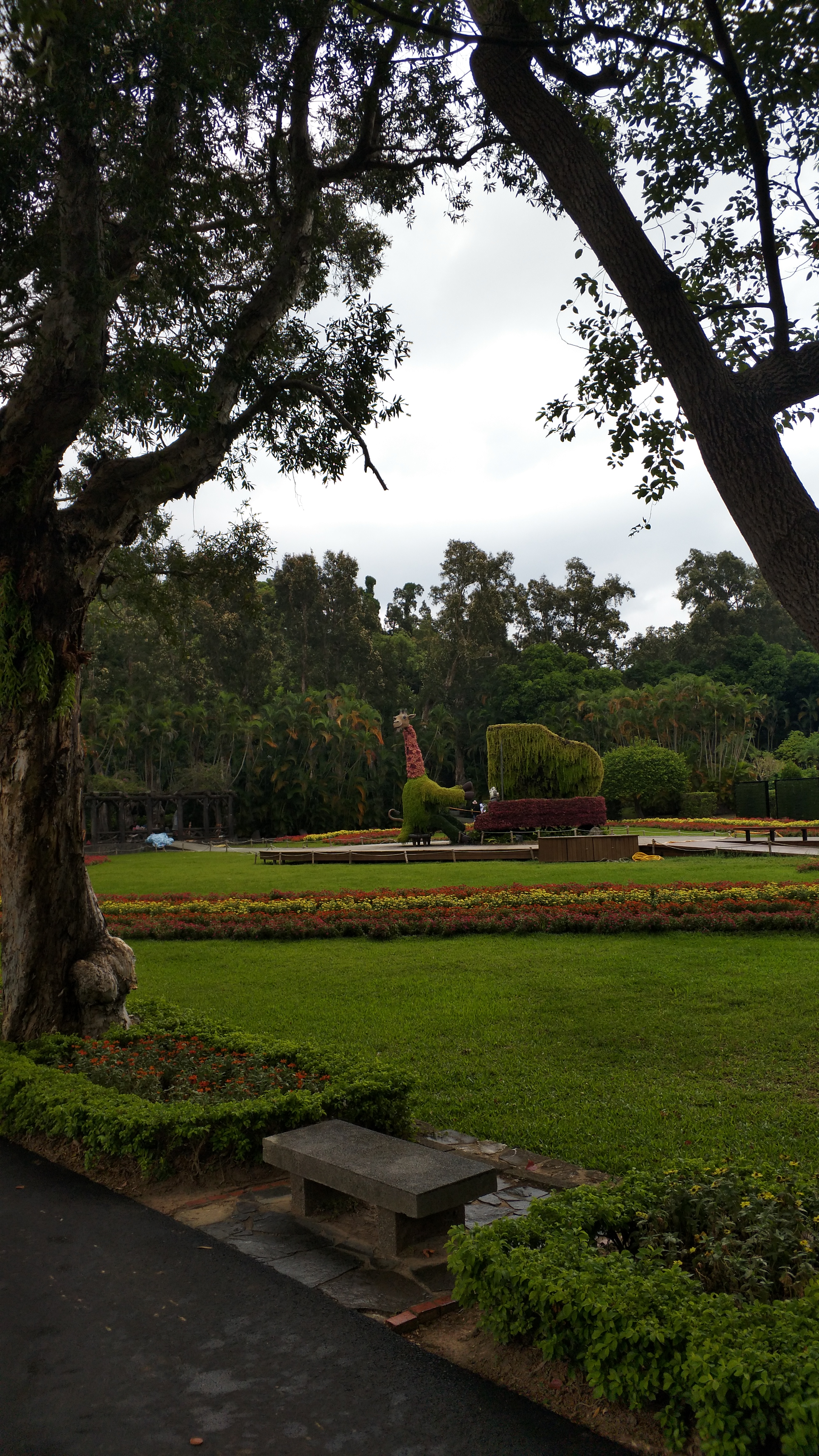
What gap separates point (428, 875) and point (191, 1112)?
13.2 m

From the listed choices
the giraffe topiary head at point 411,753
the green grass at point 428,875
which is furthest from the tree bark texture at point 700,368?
the giraffe topiary head at point 411,753

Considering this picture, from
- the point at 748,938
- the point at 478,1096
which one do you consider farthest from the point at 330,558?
the point at 478,1096

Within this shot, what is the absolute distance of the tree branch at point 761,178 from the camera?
11.1ft

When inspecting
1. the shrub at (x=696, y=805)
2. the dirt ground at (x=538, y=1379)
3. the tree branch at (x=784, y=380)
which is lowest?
the dirt ground at (x=538, y=1379)

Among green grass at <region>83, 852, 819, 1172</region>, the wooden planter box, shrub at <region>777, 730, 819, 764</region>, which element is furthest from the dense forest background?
green grass at <region>83, 852, 819, 1172</region>

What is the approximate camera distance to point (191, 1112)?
4.46 metres

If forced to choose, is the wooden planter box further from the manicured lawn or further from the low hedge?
the low hedge

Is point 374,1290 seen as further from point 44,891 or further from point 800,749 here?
point 800,749

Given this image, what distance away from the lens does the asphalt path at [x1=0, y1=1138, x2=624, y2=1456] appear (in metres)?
2.55

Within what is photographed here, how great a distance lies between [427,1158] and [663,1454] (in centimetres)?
154

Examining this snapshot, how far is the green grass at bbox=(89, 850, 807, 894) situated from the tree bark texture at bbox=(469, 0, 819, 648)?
11190mm

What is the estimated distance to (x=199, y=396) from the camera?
6809 mm

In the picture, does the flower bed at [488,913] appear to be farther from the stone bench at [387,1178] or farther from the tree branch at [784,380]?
the tree branch at [784,380]

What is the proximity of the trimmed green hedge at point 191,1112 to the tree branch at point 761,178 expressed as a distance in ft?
12.3
